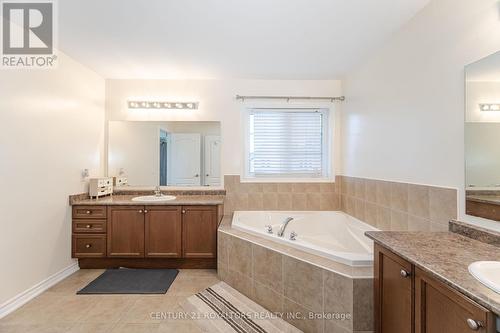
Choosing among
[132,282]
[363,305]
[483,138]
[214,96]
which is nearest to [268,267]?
[363,305]

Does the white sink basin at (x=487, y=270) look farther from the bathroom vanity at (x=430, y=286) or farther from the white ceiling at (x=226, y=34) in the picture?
the white ceiling at (x=226, y=34)

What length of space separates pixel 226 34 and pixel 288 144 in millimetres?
1725

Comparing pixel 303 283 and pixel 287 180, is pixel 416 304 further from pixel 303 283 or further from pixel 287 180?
pixel 287 180

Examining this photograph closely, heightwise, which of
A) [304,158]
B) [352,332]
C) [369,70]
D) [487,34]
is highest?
[369,70]

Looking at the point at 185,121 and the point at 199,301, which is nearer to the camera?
the point at 199,301

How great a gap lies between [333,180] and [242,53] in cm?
202

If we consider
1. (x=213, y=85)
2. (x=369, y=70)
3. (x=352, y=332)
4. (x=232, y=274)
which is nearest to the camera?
(x=352, y=332)

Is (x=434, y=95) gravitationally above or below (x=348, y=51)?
below

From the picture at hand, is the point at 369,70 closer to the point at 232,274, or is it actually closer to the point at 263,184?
the point at 263,184

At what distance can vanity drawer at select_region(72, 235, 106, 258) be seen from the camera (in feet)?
9.26

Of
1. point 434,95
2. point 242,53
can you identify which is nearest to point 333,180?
point 434,95

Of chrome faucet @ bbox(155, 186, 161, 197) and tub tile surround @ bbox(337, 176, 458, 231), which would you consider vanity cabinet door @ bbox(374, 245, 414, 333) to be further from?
chrome faucet @ bbox(155, 186, 161, 197)

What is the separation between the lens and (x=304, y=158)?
3535mm

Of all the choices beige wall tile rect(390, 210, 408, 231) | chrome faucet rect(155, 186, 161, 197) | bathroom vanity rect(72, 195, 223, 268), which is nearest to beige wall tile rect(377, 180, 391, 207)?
beige wall tile rect(390, 210, 408, 231)
